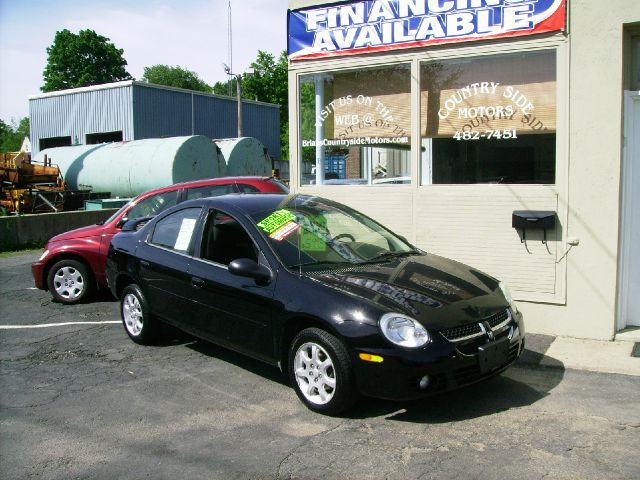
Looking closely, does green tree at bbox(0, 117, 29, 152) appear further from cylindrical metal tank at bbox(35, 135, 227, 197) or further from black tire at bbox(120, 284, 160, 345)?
black tire at bbox(120, 284, 160, 345)

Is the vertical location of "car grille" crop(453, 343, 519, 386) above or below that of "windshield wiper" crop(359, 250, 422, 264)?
below

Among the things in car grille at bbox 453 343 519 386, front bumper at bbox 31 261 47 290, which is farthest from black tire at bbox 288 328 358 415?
front bumper at bbox 31 261 47 290

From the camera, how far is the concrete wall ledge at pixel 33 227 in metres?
15.1

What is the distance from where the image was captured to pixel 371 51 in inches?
307

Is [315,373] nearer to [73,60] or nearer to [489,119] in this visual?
[489,119]

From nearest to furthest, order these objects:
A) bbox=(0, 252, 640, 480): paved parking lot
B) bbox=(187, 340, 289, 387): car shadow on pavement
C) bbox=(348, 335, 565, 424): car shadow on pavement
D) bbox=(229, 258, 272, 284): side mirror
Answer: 1. bbox=(0, 252, 640, 480): paved parking lot
2. bbox=(348, 335, 565, 424): car shadow on pavement
3. bbox=(229, 258, 272, 284): side mirror
4. bbox=(187, 340, 289, 387): car shadow on pavement

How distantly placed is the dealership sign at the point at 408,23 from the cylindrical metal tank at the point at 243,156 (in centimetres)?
1453

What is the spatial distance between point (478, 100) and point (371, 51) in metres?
1.45

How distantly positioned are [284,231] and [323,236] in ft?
1.20

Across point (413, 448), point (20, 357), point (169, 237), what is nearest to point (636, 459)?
point (413, 448)

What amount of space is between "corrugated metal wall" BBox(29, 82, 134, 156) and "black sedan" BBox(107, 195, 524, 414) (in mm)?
27426

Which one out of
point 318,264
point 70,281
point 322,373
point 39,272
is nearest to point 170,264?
point 318,264

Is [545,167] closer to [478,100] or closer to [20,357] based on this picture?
[478,100]

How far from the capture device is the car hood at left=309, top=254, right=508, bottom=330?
4449 mm
